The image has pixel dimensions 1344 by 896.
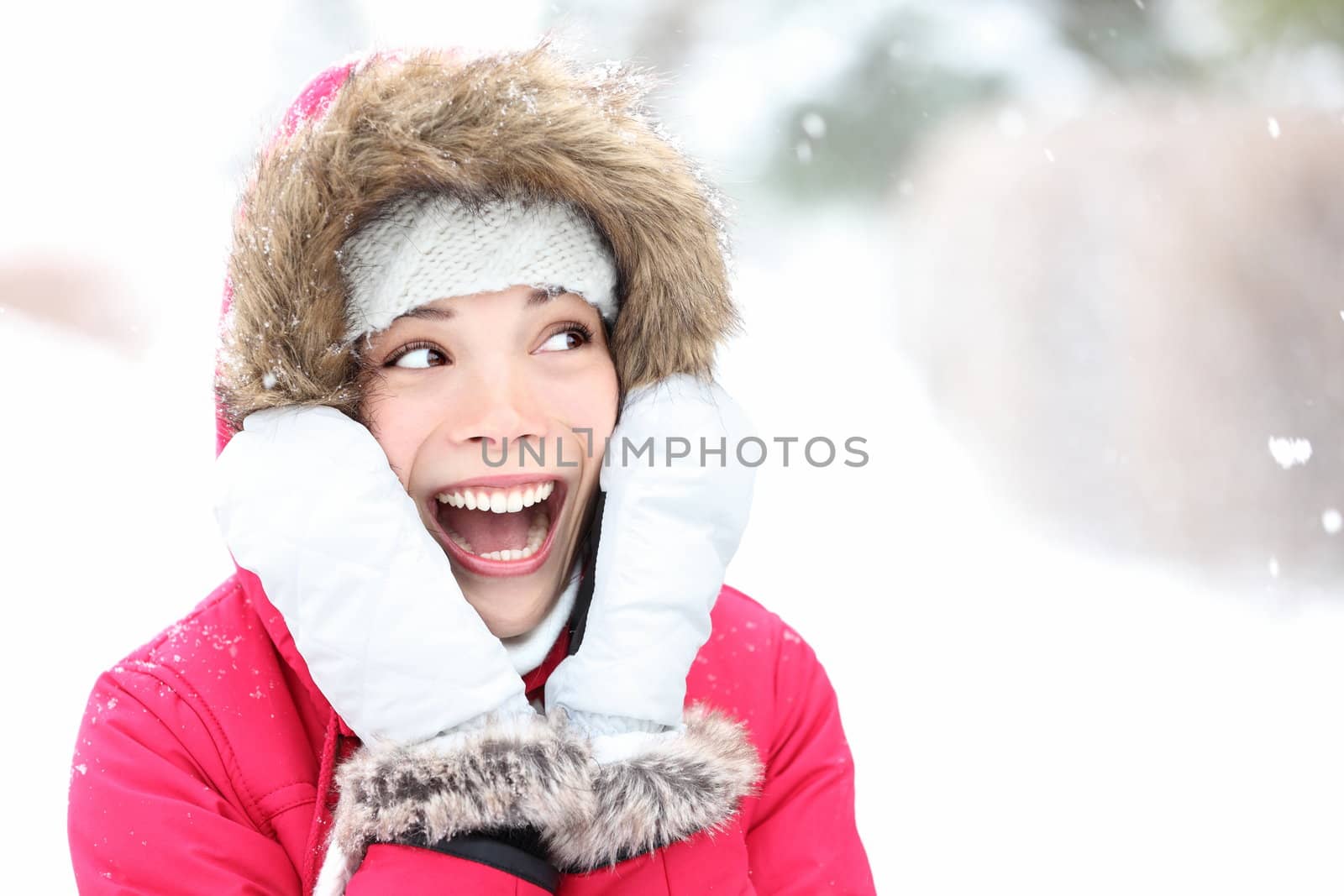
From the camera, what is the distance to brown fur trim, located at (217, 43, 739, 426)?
45.3 inches

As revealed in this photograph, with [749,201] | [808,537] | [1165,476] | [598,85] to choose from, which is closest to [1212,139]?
[1165,476]

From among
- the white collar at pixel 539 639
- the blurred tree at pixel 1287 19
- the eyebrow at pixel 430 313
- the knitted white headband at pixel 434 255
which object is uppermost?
the blurred tree at pixel 1287 19

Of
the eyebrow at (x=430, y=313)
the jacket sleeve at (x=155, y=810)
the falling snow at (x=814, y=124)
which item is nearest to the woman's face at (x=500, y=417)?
the eyebrow at (x=430, y=313)

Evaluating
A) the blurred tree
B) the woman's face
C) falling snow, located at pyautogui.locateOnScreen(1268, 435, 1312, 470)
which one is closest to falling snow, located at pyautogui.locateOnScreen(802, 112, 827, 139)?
the blurred tree

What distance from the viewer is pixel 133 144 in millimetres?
4961

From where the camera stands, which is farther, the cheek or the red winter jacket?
the cheek

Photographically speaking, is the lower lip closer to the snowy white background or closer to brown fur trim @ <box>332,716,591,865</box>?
brown fur trim @ <box>332,716,591,865</box>

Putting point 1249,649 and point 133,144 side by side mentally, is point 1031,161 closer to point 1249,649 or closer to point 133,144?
point 1249,649

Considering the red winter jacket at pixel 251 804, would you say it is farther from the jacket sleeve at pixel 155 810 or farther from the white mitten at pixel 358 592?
the white mitten at pixel 358 592

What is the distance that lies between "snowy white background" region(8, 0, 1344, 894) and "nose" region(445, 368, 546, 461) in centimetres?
37

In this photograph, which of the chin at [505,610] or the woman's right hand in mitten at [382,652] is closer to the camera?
the woman's right hand in mitten at [382,652]

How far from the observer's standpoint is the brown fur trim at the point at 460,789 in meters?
1.06

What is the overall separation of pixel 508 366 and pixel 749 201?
143 inches

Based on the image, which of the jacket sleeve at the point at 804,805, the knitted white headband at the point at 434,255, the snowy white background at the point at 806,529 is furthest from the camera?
the snowy white background at the point at 806,529
